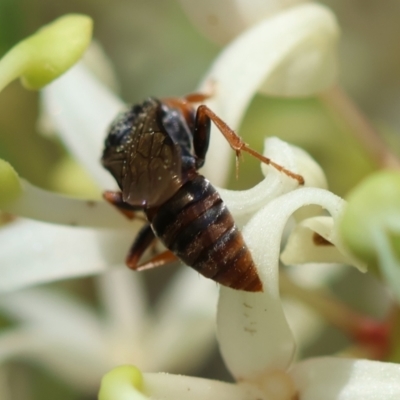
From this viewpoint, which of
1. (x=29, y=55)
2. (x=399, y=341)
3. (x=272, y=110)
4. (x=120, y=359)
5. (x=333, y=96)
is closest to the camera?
(x=29, y=55)

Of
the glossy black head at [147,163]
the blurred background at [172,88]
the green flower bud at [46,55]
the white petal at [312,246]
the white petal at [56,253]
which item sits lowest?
the blurred background at [172,88]

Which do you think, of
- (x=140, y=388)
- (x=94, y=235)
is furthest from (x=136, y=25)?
(x=140, y=388)

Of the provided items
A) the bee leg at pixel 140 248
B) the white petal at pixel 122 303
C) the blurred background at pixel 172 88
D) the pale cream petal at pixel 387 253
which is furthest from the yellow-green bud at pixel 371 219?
the white petal at pixel 122 303

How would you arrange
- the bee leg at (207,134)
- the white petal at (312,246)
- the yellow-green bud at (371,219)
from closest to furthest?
the yellow-green bud at (371,219), the white petal at (312,246), the bee leg at (207,134)

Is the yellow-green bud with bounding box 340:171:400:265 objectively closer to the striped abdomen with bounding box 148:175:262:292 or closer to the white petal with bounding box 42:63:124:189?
the striped abdomen with bounding box 148:175:262:292

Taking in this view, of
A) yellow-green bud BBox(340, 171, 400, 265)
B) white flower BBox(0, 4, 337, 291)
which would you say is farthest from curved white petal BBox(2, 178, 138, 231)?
yellow-green bud BBox(340, 171, 400, 265)

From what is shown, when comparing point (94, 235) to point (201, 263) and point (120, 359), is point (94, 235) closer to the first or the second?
point (201, 263)

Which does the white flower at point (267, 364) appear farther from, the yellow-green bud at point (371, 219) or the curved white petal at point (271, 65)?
the curved white petal at point (271, 65)
